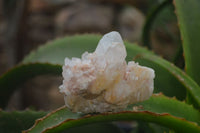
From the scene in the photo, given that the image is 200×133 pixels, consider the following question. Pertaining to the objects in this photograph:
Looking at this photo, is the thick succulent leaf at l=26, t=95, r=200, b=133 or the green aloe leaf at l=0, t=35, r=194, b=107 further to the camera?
the green aloe leaf at l=0, t=35, r=194, b=107

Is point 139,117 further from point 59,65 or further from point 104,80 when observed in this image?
point 59,65

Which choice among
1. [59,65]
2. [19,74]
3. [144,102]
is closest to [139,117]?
[144,102]

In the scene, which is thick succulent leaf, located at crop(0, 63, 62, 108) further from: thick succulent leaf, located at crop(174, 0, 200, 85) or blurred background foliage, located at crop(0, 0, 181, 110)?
blurred background foliage, located at crop(0, 0, 181, 110)

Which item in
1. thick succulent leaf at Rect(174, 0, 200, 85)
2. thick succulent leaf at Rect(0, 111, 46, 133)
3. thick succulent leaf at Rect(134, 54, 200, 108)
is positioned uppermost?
thick succulent leaf at Rect(174, 0, 200, 85)

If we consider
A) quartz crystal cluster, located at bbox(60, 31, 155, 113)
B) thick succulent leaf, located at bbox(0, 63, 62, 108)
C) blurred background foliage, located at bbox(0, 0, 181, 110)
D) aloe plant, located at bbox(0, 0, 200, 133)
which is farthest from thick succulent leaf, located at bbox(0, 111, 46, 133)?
blurred background foliage, located at bbox(0, 0, 181, 110)

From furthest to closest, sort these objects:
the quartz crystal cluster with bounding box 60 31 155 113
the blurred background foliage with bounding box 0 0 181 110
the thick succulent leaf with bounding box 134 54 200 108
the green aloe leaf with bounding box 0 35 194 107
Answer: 1. the blurred background foliage with bounding box 0 0 181 110
2. the green aloe leaf with bounding box 0 35 194 107
3. the thick succulent leaf with bounding box 134 54 200 108
4. the quartz crystal cluster with bounding box 60 31 155 113

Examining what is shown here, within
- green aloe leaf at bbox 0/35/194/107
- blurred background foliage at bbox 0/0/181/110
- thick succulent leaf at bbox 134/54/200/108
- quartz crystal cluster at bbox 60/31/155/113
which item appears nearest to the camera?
quartz crystal cluster at bbox 60/31/155/113

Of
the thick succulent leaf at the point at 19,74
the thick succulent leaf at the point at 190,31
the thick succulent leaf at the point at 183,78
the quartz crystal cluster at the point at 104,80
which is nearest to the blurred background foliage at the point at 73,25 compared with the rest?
the thick succulent leaf at the point at 19,74
